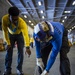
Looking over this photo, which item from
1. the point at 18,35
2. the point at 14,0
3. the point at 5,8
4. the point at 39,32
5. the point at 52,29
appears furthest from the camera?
the point at 14,0

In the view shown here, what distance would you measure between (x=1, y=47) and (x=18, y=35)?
29.8 ft

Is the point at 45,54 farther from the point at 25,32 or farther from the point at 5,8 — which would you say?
the point at 5,8

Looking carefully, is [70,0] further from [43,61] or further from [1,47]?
[43,61]

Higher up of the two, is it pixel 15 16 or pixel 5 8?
pixel 5 8

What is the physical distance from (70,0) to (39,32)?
1048cm

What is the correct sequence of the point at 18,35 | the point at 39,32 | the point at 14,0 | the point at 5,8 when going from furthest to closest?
the point at 14,0 < the point at 5,8 < the point at 18,35 < the point at 39,32

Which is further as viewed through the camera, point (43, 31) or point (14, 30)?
point (14, 30)

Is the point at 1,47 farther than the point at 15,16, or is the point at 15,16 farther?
the point at 1,47

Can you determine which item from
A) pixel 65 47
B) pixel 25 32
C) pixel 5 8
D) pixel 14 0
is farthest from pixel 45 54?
pixel 14 0

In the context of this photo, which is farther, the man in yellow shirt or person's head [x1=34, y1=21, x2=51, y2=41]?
the man in yellow shirt

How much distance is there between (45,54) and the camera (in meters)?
2.93

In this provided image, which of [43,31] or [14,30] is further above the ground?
[14,30]

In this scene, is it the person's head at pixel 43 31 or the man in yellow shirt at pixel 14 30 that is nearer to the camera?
the person's head at pixel 43 31

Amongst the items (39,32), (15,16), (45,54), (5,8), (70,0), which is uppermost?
(70,0)
